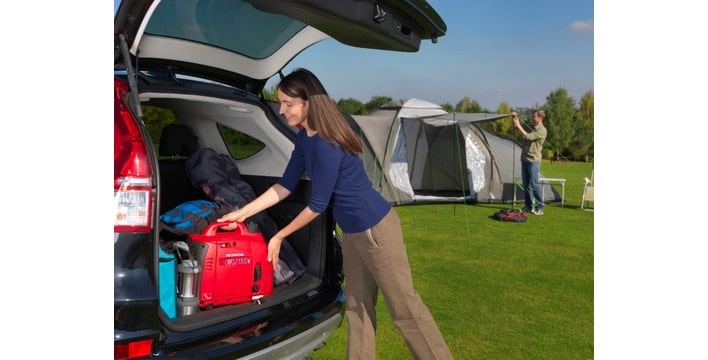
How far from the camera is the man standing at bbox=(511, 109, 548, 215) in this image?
30.3 ft

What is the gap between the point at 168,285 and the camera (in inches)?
A: 90.1

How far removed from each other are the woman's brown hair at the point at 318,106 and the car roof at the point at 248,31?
0.76 ft

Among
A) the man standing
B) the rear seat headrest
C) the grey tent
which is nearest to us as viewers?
the rear seat headrest

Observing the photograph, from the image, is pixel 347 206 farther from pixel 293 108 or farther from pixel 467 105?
pixel 467 105

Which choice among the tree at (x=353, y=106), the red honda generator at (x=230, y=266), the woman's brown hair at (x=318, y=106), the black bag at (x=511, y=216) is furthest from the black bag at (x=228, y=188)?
the tree at (x=353, y=106)

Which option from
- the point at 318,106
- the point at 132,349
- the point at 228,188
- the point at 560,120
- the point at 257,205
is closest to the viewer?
the point at 132,349

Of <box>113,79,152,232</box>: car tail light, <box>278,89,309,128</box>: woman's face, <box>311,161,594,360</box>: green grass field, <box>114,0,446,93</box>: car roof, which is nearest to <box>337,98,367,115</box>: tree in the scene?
<box>311,161,594,360</box>: green grass field

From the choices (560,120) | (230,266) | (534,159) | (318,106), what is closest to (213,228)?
(230,266)

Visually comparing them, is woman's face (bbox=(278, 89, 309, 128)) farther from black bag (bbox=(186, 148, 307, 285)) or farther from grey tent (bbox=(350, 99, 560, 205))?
grey tent (bbox=(350, 99, 560, 205))

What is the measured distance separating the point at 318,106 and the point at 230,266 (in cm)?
75

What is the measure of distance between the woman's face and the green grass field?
1.35m

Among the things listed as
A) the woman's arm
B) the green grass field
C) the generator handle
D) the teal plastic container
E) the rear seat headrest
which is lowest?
the green grass field

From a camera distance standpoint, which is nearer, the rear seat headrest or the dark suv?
the dark suv

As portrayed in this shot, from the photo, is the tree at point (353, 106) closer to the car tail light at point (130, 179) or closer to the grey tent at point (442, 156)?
the grey tent at point (442, 156)
